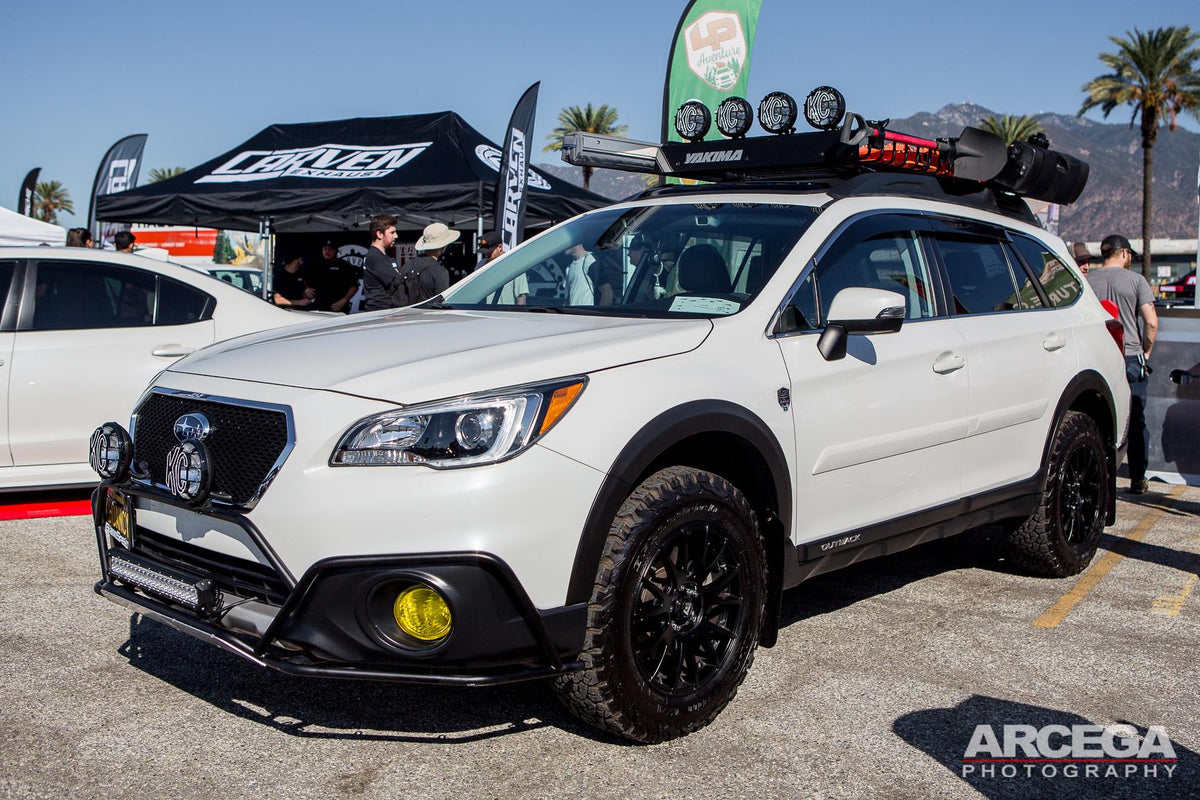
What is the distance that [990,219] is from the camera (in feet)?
17.0

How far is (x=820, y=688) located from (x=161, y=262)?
192 inches

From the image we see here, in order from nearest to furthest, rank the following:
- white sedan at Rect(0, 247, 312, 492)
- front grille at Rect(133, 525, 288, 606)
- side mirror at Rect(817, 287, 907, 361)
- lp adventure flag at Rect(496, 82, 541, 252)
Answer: front grille at Rect(133, 525, 288, 606) < side mirror at Rect(817, 287, 907, 361) < white sedan at Rect(0, 247, 312, 492) < lp adventure flag at Rect(496, 82, 541, 252)

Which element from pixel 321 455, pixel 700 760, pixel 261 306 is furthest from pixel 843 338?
pixel 261 306

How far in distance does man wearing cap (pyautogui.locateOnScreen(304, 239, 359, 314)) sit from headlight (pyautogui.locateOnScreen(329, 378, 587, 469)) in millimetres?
12523

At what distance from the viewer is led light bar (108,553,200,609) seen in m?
3.13

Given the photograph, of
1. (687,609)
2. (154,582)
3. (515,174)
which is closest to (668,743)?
(687,609)

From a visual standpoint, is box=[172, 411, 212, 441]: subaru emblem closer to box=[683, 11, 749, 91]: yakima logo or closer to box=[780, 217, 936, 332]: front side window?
box=[780, 217, 936, 332]: front side window

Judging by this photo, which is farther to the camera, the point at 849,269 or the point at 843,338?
the point at 849,269

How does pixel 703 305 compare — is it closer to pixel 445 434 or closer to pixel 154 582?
pixel 445 434

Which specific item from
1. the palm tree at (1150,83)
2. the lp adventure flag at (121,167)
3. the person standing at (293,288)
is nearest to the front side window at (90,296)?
the person standing at (293,288)

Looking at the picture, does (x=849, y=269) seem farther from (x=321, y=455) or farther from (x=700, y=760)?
(x=321, y=455)

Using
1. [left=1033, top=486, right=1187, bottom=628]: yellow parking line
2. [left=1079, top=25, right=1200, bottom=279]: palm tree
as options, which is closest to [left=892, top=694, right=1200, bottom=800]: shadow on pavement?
[left=1033, top=486, right=1187, bottom=628]: yellow parking line

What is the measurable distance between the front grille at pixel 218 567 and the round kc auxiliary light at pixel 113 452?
0.19m

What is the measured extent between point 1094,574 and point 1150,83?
44.8 m
